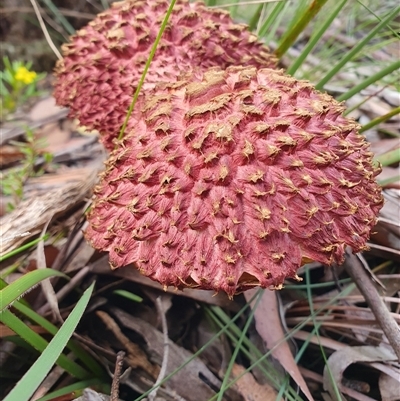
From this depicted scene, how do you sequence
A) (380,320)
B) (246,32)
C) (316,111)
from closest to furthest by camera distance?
(316,111) → (380,320) → (246,32)

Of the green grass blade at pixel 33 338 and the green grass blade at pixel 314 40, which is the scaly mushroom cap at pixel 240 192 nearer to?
the green grass blade at pixel 33 338

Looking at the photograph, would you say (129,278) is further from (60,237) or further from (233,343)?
(233,343)

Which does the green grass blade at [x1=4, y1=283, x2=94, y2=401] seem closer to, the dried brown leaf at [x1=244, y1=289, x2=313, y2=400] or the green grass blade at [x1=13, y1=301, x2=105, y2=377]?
the green grass blade at [x1=13, y1=301, x2=105, y2=377]

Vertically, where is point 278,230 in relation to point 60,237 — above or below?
above

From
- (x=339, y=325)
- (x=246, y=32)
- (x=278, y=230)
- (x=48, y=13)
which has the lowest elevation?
(x=48, y=13)

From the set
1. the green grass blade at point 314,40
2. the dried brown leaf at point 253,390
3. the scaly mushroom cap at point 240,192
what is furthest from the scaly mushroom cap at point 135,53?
the dried brown leaf at point 253,390

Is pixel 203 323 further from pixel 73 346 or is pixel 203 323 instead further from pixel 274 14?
pixel 274 14

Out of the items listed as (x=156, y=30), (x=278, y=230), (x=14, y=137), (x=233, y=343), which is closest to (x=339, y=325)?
(x=233, y=343)
